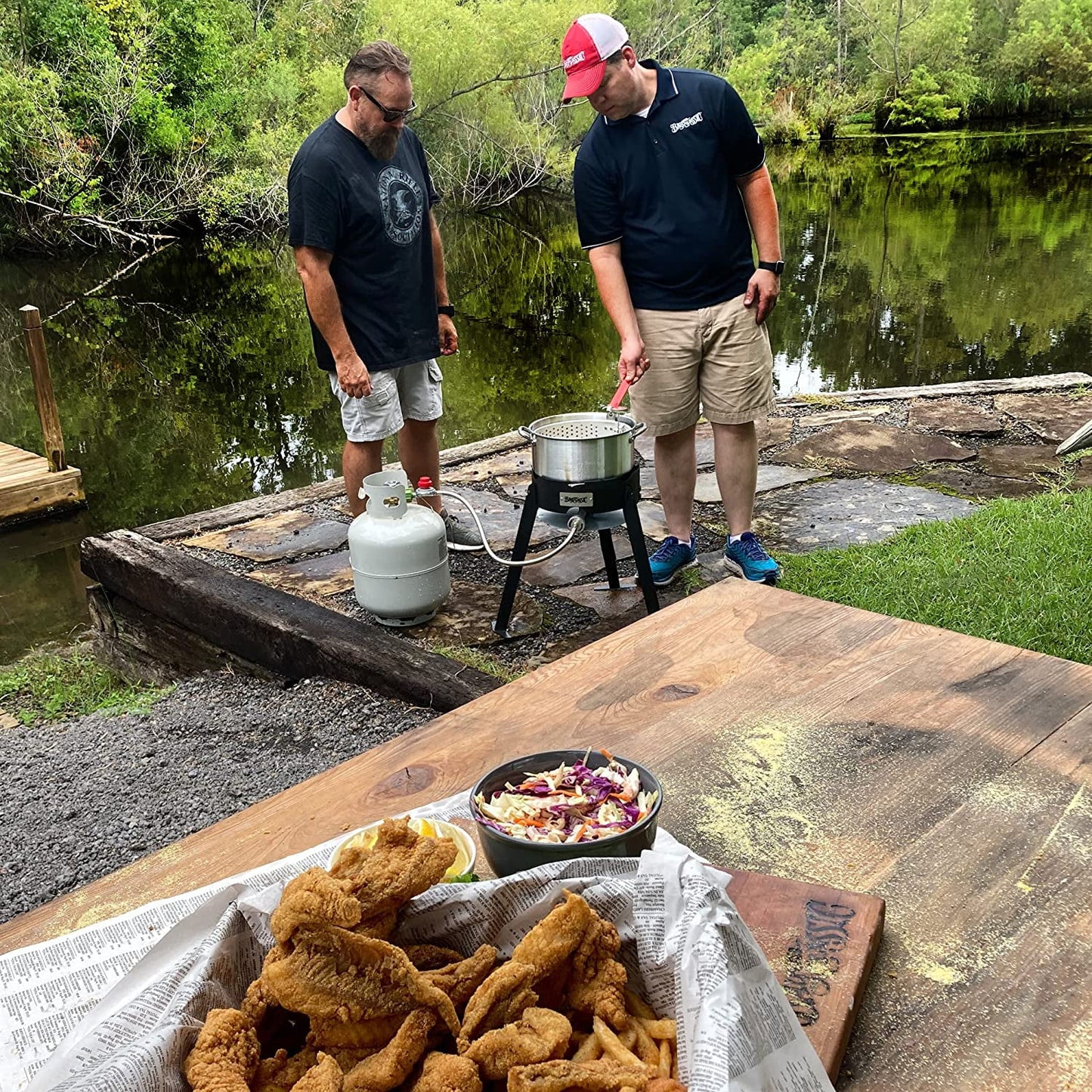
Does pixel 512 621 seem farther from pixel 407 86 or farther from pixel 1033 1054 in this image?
pixel 1033 1054

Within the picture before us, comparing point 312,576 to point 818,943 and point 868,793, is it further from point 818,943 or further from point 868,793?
point 818,943

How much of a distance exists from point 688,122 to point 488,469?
3.02 m

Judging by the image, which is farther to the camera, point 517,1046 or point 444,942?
point 444,942

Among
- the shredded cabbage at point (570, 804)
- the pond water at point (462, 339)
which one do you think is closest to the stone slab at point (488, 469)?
the pond water at point (462, 339)

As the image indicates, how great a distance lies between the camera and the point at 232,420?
12922 millimetres

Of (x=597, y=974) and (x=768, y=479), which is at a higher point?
(x=597, y=974)

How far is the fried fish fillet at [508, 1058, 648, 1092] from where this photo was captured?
1.06m

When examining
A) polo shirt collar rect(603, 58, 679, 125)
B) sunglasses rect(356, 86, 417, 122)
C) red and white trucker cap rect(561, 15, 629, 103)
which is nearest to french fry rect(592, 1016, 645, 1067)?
red and white trucker cap rect(561, 15, 629, 103)

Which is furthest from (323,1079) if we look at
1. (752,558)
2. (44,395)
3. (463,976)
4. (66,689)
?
(44,395)

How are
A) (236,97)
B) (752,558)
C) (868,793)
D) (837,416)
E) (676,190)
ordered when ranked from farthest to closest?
(236,97) → (837,416) → (752,558) → (676,190) → (868,793)

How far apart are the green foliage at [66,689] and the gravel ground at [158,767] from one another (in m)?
0.42

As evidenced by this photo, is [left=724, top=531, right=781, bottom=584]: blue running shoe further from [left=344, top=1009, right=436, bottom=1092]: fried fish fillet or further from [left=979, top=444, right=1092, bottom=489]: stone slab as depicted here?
[left=344, top=1009, right=436, bottom=1092]: fried fish fillet

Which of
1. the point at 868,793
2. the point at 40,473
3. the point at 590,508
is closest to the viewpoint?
the point at 868,793

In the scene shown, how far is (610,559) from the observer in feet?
16.5
